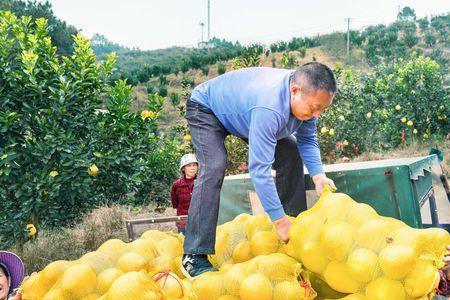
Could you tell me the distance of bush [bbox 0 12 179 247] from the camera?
5.23 meters

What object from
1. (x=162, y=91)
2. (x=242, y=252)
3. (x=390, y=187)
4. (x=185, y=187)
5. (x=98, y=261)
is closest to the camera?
(x=98, y=261)

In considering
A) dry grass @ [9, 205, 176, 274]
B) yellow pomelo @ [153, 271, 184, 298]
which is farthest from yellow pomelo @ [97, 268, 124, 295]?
dry grass @ [9, 205, 176, 274]

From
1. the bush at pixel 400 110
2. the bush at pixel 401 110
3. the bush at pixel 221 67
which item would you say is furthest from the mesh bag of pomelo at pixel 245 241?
the bush at pixel 221 67

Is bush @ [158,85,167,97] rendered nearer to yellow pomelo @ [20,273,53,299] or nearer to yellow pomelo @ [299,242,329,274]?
yellow pomelo @ [20,273,53,299]

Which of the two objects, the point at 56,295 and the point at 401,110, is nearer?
the point at 56,295

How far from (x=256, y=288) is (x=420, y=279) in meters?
0.64

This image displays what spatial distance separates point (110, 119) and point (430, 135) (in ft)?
27.3

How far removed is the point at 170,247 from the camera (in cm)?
278

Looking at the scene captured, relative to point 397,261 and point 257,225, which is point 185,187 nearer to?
point 257,225

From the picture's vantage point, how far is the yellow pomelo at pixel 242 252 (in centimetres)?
259

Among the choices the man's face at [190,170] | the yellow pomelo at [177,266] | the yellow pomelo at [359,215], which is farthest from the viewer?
the man's face at [190,170]

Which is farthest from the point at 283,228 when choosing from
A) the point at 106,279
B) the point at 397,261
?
the point at 106,279

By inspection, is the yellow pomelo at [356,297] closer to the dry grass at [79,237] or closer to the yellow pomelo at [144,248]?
the yellow pomelo at [144,248]

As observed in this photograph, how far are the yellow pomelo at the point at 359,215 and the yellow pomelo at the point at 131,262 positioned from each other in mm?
972
